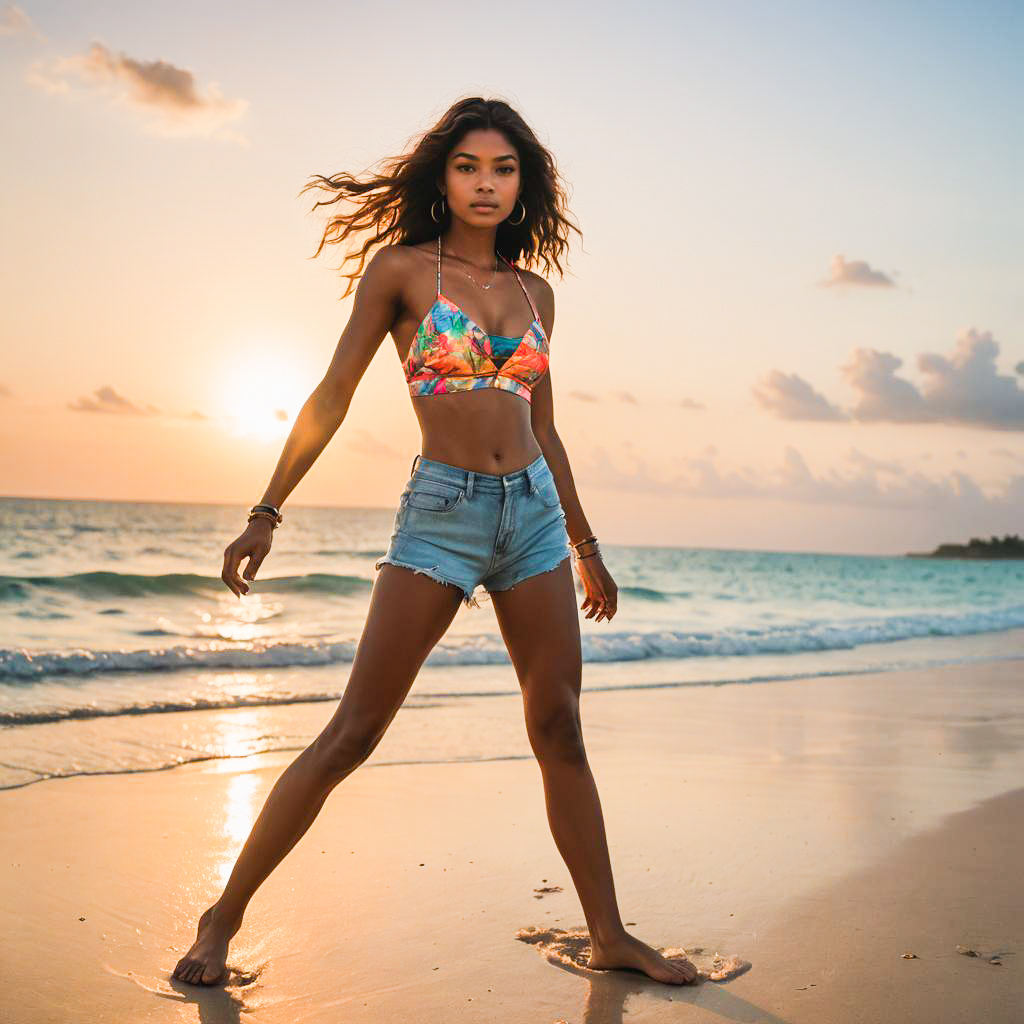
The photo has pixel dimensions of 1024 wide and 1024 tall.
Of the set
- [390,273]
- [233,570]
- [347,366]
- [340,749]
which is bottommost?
[340,749]

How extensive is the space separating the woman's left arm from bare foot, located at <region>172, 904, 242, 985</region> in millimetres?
1234

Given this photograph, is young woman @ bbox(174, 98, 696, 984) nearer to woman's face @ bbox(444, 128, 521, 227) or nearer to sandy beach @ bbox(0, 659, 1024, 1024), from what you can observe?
woman's face @ bbox(444, 128, 521, 227)

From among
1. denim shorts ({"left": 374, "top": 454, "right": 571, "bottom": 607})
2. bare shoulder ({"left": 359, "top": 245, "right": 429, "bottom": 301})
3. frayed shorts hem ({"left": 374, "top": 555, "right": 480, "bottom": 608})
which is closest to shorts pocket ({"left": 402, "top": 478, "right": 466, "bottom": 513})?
denim shorts ({"left": 374, "top": 454, "right": 571, "bottom": 607})

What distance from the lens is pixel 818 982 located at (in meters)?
2.95

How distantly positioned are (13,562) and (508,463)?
2253cm

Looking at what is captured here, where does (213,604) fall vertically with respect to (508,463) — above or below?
below

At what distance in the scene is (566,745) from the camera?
9.87 ft

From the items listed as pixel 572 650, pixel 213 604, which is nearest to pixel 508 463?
pixel 572 650

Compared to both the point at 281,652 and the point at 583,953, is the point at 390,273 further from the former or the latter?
the point at 281,652

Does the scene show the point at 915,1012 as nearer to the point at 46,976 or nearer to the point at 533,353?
the point at 533,353

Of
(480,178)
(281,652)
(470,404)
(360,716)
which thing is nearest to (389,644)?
(360,716)

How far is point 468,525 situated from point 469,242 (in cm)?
79

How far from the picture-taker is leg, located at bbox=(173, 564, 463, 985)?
284cm

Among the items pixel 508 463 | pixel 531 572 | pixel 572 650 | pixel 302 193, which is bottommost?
pixel 572 650
